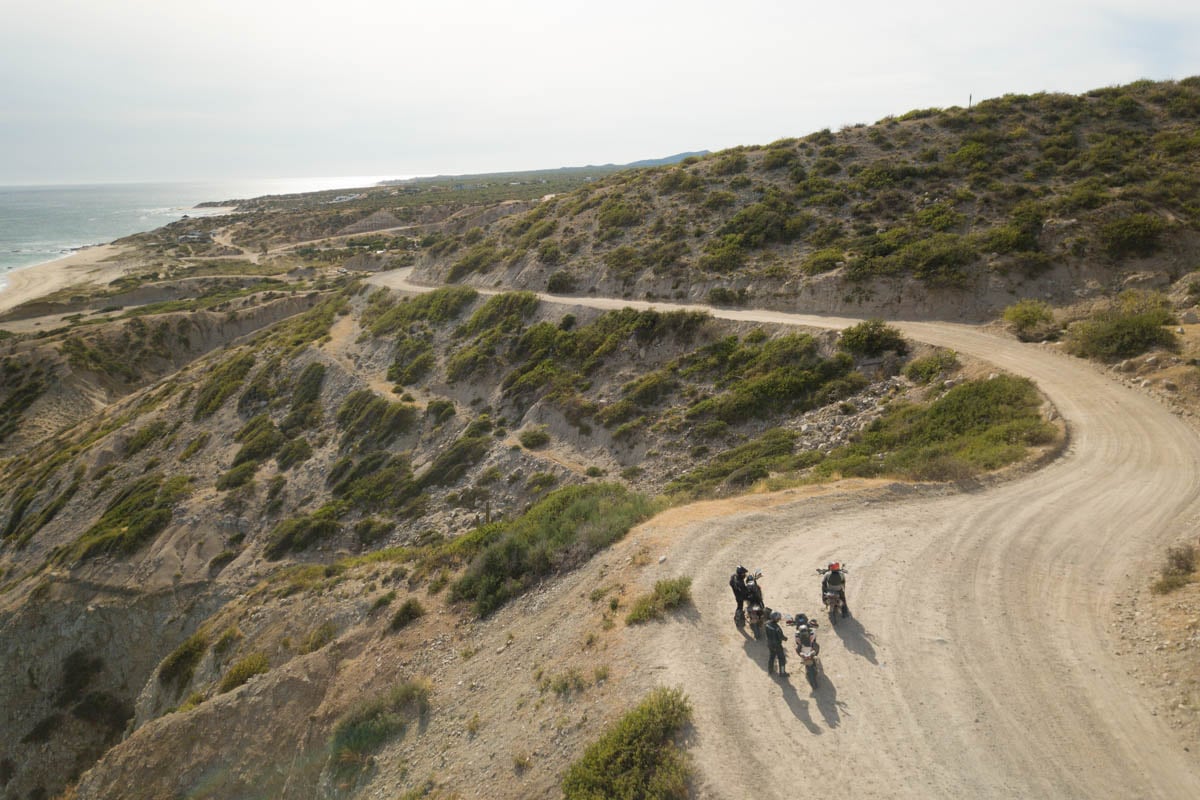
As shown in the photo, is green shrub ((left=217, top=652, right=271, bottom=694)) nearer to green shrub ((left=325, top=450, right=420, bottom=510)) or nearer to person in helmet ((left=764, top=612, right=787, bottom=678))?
green shrub ((left=325, top=450, right=420, bottom=510))

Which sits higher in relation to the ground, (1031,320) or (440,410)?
(1031,320)

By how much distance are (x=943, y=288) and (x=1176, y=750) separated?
28.6 meters

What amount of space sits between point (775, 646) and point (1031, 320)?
26.4 m

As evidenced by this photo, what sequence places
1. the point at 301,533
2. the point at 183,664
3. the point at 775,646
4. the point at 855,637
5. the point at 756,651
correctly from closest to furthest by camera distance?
1. the point at 775,646
2. the point at 855,637
3. the point at 756,651
4. the point at 183,664
5. the point at 301,533

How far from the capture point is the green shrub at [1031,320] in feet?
90.6

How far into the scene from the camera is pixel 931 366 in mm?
26109

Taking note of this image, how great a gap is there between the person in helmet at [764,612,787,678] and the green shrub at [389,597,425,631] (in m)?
13.5

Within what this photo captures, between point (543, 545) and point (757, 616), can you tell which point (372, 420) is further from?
point (757, 616)

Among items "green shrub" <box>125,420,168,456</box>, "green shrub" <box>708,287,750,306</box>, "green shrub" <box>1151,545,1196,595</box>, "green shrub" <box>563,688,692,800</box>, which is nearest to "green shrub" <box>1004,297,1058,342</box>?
"green shrub" <box>708,287,750,306</box>

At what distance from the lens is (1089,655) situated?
1105cm

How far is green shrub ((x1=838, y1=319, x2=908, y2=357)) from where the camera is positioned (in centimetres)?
2877

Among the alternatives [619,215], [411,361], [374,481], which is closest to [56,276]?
[411,361]

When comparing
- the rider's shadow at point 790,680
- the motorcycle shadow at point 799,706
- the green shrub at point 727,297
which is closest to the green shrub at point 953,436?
the rider's shadow at point 790,680

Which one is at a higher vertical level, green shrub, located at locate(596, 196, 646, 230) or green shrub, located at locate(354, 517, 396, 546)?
green shrub, located at locate(596, 196, 646, 230)
